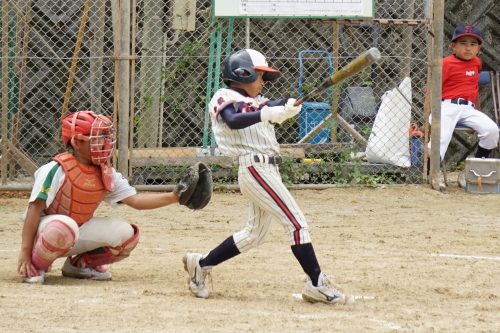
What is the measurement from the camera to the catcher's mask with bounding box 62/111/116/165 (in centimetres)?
419

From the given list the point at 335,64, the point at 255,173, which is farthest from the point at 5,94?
the point at 255,173

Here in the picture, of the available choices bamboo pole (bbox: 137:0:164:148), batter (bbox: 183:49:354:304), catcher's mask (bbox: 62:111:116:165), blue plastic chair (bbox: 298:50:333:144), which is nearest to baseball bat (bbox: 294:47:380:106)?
batter (bbox: 183:49:354:304)

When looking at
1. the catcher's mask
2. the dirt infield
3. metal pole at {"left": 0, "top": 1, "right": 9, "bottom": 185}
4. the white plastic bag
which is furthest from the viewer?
the white plastic bag

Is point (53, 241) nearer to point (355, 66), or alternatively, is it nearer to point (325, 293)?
point (325, 293)

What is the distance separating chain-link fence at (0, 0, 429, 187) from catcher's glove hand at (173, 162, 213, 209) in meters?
3.73

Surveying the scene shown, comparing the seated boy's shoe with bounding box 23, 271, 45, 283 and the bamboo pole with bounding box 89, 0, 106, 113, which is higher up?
the bamboo pole with bounding box 89, 0, 106, 113

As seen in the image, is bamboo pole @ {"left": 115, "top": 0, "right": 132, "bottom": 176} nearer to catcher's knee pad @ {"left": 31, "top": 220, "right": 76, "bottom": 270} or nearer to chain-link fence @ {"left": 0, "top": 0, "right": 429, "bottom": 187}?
chain-link fence @ {"left": 0, "top": 0, "right": 429, "bottom": 187}

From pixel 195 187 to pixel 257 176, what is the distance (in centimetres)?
45

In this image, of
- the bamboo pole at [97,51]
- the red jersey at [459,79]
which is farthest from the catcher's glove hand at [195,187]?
the red jersey at [459,79]

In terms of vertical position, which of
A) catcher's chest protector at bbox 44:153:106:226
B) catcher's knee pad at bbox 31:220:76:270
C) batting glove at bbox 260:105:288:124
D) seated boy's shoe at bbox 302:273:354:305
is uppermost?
batting glove at bbox 260:105:288:124

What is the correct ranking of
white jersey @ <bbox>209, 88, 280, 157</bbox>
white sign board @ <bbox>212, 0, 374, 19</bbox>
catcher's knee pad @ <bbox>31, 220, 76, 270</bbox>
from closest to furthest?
white jersey @ <bbox>209, 88, 280, 157</bbox>
catcher's knee pad @ <bbox>31, 220, 76, 270</bbox>
white sign board @ <bbox>212, 0, 374, 19</bbox>

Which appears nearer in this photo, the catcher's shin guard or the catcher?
the catcher

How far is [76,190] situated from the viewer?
421 cm

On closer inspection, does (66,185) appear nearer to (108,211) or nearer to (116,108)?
(108,211)
